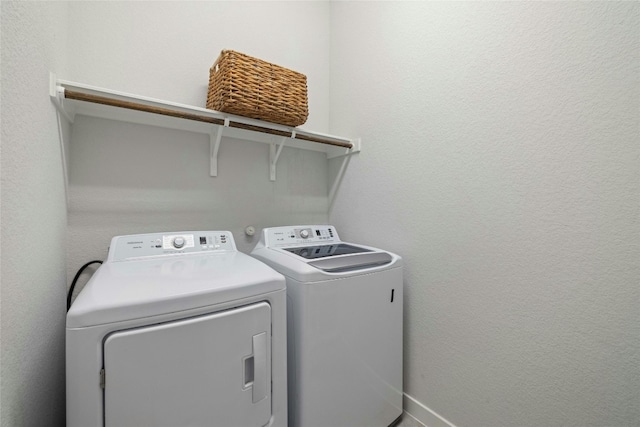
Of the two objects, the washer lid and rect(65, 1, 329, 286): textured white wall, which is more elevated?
rect(65, 1, 329, 286): textured white wall

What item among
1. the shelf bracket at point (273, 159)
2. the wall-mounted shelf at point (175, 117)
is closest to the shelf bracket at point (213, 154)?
the wall-mounted shelf at point (175, 117)

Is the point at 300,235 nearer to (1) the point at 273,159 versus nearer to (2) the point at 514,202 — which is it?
(1) the point at 273,159

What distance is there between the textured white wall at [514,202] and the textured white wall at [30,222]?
5.06 ft

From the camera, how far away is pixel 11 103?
25.6 inches

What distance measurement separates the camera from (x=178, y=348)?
2.47 ft

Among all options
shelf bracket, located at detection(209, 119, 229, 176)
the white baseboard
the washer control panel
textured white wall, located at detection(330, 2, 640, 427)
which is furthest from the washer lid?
the white baseboard

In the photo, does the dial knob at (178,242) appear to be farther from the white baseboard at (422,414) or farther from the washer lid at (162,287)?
the white baseboard at (422,414)

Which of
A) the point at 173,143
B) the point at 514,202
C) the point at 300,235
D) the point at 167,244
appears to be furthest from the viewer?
the point at 300,235

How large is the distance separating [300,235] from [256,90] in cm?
89

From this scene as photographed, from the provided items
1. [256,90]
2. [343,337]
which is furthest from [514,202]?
[256,90]

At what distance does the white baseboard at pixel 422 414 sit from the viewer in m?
1.32

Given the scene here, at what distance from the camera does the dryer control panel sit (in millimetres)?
1189

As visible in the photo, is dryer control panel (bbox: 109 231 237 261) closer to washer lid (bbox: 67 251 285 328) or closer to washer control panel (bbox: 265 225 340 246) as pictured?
washer lid (bbox: 67 251 285 328)

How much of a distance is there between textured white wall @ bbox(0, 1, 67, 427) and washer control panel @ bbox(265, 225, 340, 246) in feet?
3.05
